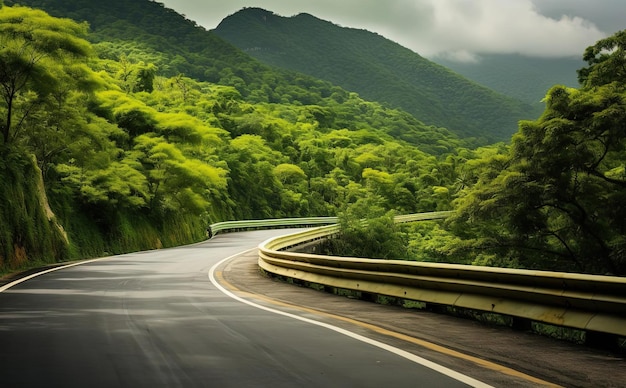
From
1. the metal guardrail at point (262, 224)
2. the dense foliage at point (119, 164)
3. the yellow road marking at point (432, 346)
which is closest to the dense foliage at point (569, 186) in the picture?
the dense foliage at point (119, 164)

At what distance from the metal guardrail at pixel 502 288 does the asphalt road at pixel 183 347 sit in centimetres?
189

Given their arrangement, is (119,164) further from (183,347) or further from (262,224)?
(183,347)

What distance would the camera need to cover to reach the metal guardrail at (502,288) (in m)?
7.95

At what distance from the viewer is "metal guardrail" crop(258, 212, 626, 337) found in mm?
7945

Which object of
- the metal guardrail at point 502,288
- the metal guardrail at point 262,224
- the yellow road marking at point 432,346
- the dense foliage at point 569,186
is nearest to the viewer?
the yellow road marking at point 432,346

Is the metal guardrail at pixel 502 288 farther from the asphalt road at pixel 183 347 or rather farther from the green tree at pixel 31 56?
the green tree at pixel 31 56

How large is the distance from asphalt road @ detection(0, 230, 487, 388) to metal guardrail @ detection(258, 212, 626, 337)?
6.20ft

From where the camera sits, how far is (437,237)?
63250mm

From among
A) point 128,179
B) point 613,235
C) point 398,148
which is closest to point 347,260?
point 613,235

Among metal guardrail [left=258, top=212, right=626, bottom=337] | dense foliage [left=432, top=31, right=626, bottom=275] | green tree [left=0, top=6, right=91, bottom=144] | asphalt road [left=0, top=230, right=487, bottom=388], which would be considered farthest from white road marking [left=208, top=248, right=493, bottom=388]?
dense foliage [left=432, top=31, right=626, bottom=275]

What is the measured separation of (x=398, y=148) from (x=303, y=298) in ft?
357

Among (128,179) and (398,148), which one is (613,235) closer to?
(128,179)

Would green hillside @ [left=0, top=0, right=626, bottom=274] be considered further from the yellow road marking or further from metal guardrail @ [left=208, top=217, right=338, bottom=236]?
the yellow road marking

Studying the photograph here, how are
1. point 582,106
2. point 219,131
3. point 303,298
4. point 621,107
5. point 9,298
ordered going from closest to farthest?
point 9,298
point 303,298
point 621,107
point 582,106
point 219,131
